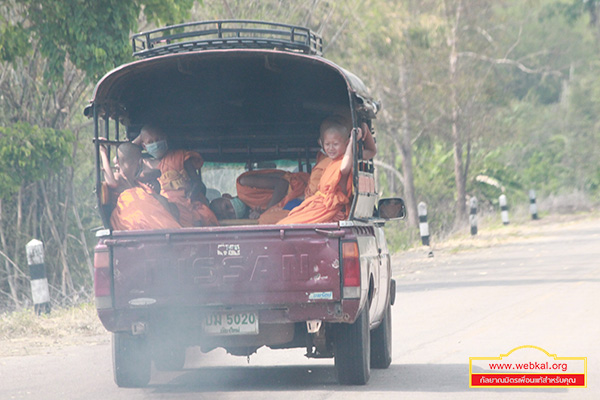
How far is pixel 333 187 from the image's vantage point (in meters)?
7.68

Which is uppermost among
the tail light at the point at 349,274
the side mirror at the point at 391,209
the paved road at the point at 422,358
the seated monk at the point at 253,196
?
the seated monk at the point at 253,196

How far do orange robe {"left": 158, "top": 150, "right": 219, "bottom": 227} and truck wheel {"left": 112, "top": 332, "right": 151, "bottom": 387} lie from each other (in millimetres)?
1435

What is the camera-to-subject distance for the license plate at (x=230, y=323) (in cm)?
696

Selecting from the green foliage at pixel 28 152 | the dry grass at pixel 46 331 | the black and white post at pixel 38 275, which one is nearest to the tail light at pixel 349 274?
the dry grass at pixel 46 331

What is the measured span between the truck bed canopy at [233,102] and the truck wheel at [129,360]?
5.58 feet

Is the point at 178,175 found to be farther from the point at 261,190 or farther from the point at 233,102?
the point at 233,102

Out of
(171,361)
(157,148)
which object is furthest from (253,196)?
(171,361)

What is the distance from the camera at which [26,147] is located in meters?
13.9

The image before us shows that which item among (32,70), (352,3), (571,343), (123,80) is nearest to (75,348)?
(123,80)

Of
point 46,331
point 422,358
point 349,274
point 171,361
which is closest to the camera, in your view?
point 349,274

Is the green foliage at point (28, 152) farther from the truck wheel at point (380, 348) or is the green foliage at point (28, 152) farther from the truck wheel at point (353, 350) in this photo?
the truck wheel at point (353, 350)

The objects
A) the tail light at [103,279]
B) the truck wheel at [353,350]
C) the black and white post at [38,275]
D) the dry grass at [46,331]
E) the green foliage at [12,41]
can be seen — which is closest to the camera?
the tail light at [103,279]

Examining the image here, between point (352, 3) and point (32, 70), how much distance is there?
8.46 meters

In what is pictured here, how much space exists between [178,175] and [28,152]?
17.3ft
